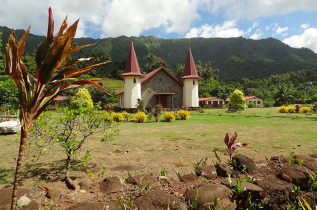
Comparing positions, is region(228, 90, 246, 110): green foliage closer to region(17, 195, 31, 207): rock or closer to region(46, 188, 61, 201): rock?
region(46, 188, 61, 201): rock

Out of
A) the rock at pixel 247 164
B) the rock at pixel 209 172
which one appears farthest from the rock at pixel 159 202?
the rock at pixel 247 164

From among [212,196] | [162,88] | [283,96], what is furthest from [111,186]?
[283,96]

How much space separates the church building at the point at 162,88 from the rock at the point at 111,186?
78.3 ft

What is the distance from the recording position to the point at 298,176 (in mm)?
2938

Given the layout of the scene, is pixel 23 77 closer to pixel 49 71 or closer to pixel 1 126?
pixel 49 71

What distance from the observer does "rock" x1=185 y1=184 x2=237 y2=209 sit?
2299mm

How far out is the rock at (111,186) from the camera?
2848mm

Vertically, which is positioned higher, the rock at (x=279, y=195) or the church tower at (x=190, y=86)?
the church tower at (x=190, y=86)

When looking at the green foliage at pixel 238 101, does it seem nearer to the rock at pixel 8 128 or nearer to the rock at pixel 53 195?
the rock at pixel 8 128

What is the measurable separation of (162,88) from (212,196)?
1084 inches

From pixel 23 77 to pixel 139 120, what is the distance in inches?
529

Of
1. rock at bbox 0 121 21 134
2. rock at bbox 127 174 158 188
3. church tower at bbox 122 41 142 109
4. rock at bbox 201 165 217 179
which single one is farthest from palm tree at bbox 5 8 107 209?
church tower at bbox 122 41 142 109

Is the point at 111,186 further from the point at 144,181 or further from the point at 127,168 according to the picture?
the point at 127,168

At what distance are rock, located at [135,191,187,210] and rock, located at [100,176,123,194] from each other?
64 cm
